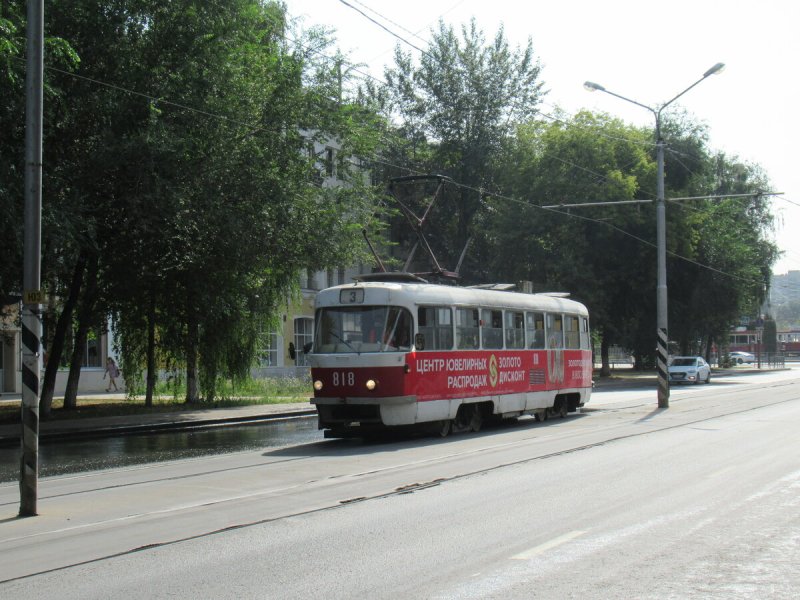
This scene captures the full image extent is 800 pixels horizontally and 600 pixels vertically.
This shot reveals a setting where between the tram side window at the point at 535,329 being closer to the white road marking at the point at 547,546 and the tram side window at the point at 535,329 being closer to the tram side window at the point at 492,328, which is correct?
the tram side window at the point at 492,328

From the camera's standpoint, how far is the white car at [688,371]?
1961 inches

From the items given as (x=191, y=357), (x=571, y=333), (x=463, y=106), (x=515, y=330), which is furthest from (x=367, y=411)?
(x=463, y=106)

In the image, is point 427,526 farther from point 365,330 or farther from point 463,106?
point 463,106

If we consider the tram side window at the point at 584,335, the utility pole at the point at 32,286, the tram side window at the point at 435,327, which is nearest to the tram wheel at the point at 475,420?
the tram side window at the point at 435,327

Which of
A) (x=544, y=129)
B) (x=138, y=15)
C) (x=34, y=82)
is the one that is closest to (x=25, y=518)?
(x=34, y=82)

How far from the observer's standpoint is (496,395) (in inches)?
831

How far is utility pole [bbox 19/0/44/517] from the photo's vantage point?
10352 mm

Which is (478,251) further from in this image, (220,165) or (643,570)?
(643,570)

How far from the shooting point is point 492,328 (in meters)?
21.3

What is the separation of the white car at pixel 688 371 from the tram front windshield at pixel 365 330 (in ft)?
114

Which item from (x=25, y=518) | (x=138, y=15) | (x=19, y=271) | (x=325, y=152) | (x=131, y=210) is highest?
(x=138, y=15)

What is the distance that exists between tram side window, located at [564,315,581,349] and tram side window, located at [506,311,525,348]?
9.25 feet

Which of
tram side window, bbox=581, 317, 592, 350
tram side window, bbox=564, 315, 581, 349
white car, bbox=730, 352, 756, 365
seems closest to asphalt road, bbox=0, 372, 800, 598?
tram side window, bbox=564, 315, 581, 349

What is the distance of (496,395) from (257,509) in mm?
11334
